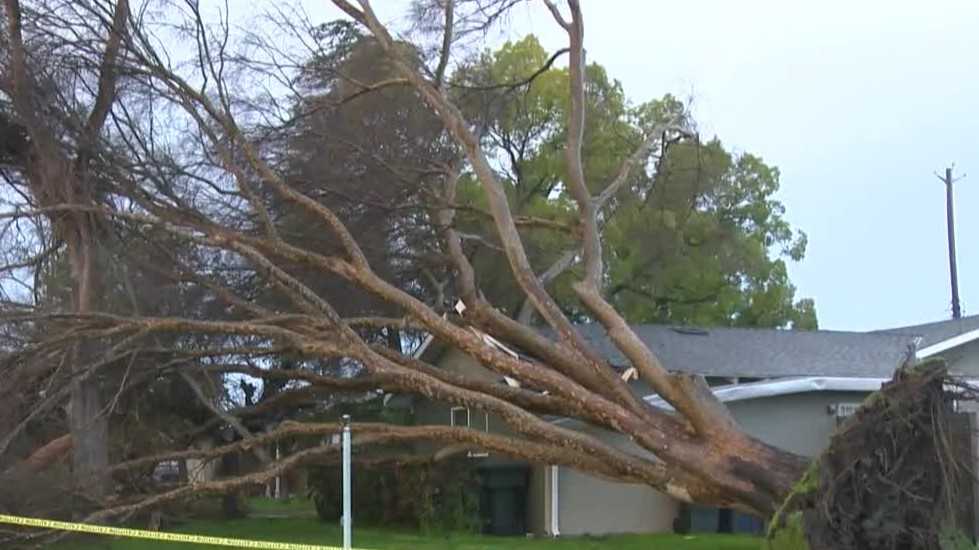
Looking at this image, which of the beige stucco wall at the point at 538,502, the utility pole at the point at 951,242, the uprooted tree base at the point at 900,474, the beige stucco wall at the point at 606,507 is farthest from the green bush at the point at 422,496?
the utility pole at the point at 951,242

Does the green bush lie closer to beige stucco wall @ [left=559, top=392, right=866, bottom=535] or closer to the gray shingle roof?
beige stucco wall @ [left=559, top=392, right=866, bottom=535]

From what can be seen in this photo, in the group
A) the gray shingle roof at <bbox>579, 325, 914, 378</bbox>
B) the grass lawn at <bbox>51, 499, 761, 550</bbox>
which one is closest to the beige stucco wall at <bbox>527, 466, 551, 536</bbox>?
the grass lawn at <bbox>51, 499, 761, 550</bbox>

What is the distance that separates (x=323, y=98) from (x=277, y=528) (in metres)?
7.41

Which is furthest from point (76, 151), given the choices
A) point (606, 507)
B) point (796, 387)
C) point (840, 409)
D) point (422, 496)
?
point (840, 409)

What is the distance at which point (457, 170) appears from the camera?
19.0m

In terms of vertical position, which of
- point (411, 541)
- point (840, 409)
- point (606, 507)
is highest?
point (840, 409)

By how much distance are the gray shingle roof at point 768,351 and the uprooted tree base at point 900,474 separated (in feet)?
35.4

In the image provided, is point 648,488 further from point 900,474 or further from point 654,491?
point 900,474

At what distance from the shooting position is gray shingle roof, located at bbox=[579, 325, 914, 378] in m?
21.0

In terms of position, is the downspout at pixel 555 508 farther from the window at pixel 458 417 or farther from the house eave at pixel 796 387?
the window at pixel 458 417

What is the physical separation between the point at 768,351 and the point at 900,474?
13.4 meters

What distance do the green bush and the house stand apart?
1.58 feet

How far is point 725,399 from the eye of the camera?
17.7m

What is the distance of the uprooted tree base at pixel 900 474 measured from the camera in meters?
8.95
